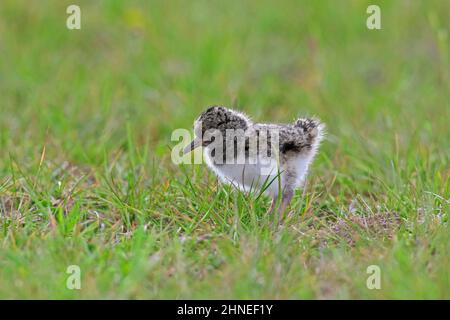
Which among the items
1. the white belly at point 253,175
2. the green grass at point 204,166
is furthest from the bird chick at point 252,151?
the green grass at point 204,166

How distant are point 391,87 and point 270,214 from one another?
142 inches

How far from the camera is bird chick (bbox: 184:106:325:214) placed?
428 centimetres

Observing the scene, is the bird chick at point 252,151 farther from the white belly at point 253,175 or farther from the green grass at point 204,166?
the green grass at point 204,166

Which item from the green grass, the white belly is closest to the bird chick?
the white belly

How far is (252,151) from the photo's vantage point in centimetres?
429

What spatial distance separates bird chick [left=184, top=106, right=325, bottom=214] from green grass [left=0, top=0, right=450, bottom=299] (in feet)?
0.43

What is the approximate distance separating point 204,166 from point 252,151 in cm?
71

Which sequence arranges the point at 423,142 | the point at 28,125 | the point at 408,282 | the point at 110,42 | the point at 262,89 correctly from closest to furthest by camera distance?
the point at 408,282 → the point at 423,142 → the point at 28,125 → the point at 262,89 → the point at 110,42

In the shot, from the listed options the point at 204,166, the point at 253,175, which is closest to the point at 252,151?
the point at 253,175

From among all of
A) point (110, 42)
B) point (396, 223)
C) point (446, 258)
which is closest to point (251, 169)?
point (396, 223)

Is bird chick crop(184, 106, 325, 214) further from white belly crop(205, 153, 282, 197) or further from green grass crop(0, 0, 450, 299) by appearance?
green grass crop(0, 0, 450, 299)

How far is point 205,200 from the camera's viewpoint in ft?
14.1

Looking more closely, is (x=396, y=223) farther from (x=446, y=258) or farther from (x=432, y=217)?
(x=446, y=258)
